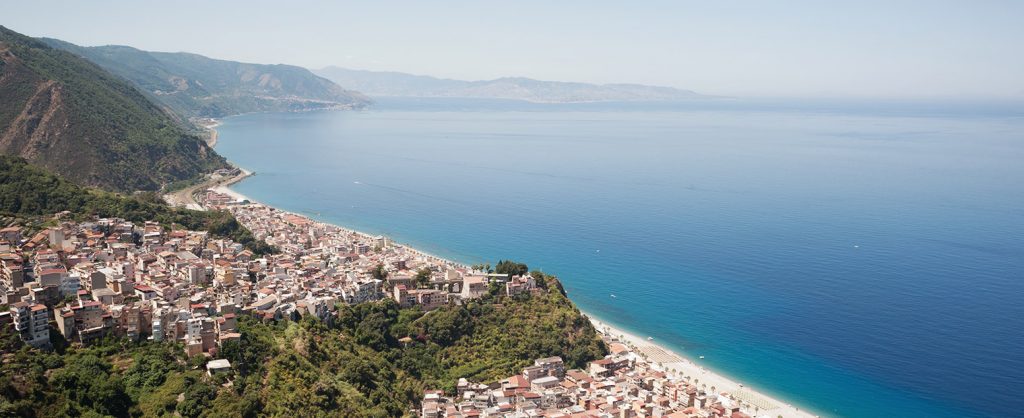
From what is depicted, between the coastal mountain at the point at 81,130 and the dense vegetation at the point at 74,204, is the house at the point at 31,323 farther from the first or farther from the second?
the coastal mountain at the point at 81,130

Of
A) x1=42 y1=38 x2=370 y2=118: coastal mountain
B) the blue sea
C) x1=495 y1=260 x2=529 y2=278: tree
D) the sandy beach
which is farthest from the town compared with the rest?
x1=42 y1=38 x2=370 y2=118: coastal mountain

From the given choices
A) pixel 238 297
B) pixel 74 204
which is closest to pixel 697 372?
pixel 238 297

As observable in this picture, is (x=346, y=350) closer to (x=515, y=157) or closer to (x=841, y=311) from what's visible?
(x=841, y=311)

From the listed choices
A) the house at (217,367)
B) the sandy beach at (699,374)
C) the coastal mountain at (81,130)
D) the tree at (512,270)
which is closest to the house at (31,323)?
the house at (217,367)

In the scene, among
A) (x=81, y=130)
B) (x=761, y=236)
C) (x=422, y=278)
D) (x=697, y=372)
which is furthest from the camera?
(x=81, y=130)

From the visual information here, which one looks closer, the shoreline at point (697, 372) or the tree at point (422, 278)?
the shoreline at point (697, 372)

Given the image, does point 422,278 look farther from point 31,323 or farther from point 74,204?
point 74,204
